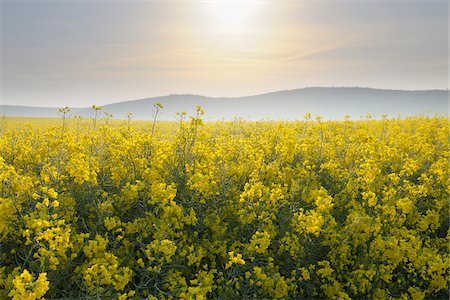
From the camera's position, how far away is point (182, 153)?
721cm

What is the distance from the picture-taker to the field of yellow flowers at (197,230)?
16.5 ft

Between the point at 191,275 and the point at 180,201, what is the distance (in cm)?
124

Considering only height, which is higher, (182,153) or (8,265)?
(182,153)

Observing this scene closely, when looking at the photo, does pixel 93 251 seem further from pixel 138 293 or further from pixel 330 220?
pixel 330 220

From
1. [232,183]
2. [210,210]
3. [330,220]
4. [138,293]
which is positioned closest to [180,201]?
[210,210]

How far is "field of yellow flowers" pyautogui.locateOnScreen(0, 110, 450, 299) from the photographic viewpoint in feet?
16.5

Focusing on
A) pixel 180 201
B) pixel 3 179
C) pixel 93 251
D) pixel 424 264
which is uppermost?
pixel 3 179

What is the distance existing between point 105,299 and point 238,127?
15258mm

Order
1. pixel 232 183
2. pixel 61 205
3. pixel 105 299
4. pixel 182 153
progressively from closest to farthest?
pixel 105 299, pixel 61 205, pixel 232 183, pixel 182 153

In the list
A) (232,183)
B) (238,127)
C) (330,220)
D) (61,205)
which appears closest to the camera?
(61,205)

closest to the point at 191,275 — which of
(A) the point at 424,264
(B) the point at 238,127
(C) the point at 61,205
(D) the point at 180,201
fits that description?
(D) the point at 180,201

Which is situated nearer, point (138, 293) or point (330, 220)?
point (138, 293)

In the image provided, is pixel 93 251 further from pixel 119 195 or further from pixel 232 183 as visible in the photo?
pixel 232 183

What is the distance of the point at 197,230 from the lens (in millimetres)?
6094
